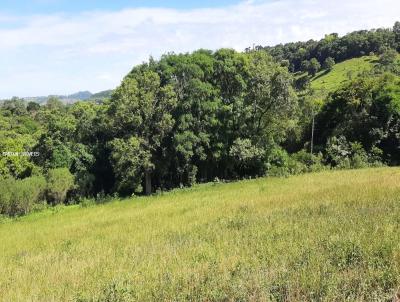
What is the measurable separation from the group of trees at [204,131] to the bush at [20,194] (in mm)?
103

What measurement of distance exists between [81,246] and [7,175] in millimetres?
43369

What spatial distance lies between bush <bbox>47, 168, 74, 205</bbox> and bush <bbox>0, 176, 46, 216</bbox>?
1179 mm

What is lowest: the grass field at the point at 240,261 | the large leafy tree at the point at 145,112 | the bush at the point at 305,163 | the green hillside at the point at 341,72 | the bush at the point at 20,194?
the bush at the point at 20,194

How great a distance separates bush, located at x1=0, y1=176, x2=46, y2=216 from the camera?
153 ft

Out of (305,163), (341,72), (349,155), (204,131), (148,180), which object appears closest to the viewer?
(349,155)

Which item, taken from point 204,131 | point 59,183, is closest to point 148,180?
point 204,131

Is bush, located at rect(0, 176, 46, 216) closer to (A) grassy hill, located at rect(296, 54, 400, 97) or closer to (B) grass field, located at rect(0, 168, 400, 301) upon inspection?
(B) grass field, located at rect(0, 168, 400, 301)

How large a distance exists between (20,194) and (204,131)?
2019cm

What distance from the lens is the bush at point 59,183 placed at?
47.5m

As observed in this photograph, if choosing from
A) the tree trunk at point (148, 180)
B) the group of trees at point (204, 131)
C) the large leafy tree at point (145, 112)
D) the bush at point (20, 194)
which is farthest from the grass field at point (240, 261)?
the bush at point (20, 194)

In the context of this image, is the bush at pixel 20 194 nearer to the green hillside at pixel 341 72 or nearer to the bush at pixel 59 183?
the bush at pixel 59 183

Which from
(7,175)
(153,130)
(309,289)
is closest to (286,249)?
(309,289)

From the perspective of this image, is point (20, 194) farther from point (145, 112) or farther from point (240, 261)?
point (240, 261)

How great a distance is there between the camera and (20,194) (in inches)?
1833
